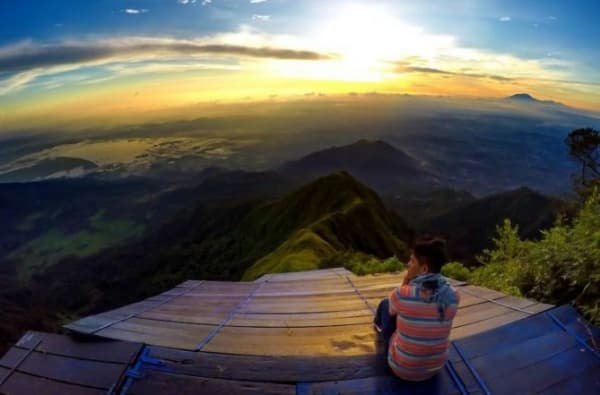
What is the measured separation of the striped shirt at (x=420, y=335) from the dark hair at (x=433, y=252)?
11.9 inches

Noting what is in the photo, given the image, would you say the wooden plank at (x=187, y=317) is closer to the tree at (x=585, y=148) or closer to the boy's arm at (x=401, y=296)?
the boy's arm at (x=401, y=296)

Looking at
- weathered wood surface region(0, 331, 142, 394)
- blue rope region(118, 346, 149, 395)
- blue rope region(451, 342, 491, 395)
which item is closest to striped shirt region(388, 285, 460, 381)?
blue rope region(451, 342, 491, 395)

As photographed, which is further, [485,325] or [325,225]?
[325,225]

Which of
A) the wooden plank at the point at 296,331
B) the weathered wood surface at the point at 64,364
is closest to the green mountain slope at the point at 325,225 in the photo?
the wooden plank at the point at 296,331

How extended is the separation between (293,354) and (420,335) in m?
1.60

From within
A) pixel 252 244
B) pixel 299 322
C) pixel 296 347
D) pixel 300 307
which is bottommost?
pixel 252 244

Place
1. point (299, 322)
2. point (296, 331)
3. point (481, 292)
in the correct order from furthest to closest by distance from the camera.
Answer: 1. point (481, 292)
2. point (299, 322)
3. point (296, 331)

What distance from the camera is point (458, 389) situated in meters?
4.15

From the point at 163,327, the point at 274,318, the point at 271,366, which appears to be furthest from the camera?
the point at 274,318

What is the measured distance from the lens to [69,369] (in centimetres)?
443

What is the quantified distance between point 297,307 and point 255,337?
1384 mm

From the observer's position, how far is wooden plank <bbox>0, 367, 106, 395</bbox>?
13.4ft

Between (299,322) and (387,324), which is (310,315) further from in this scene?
(387,324)

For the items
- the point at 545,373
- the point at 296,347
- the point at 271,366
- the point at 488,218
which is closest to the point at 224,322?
the point at 296,347
